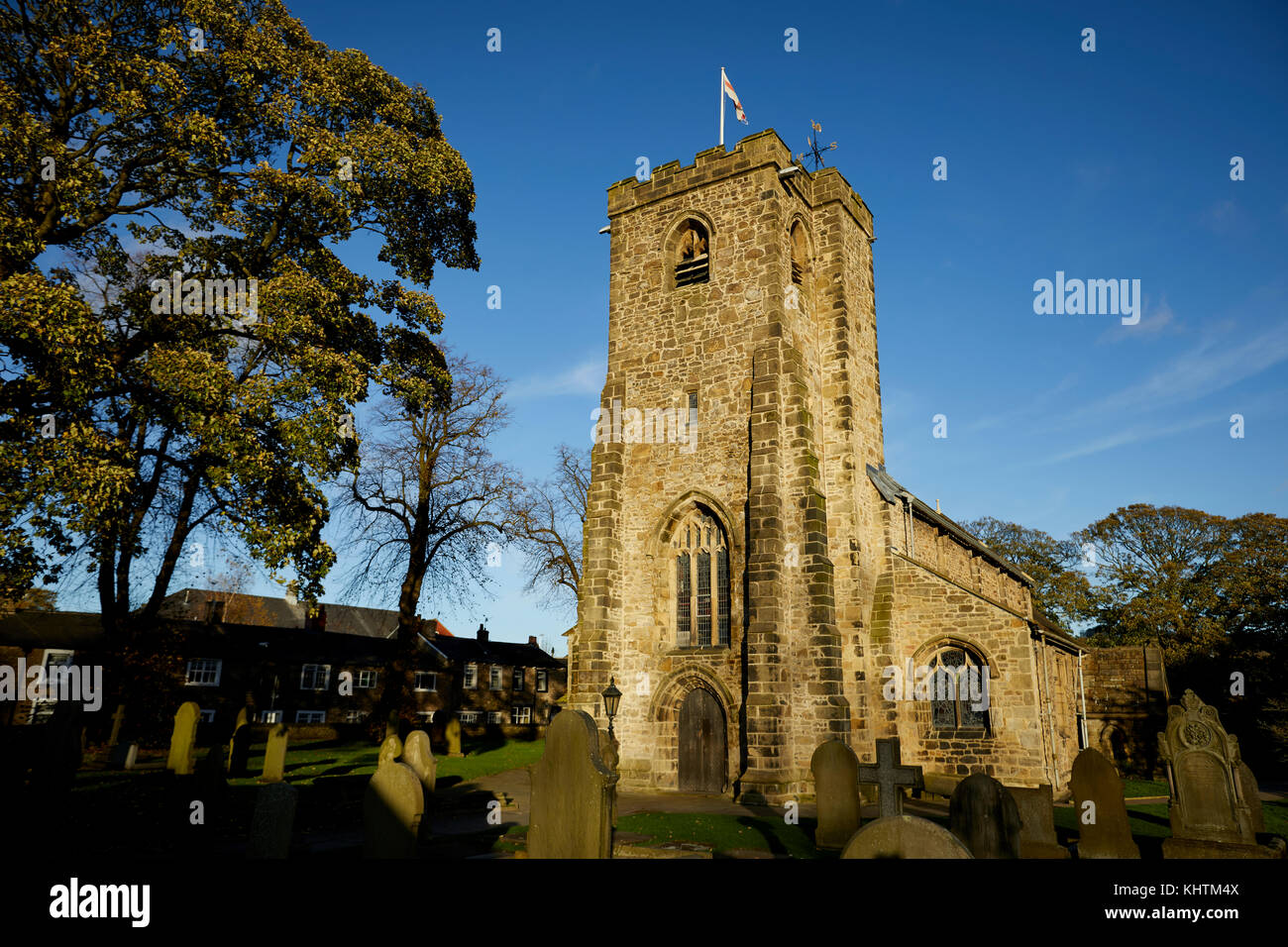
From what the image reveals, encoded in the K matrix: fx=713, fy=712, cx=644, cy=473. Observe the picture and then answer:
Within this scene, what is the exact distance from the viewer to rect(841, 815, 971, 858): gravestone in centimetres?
418

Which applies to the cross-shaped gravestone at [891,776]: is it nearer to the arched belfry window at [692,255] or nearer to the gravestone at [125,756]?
the arched belfry window at [692,255]

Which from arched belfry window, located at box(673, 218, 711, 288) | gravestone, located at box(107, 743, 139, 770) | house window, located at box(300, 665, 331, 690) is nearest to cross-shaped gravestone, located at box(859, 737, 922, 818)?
arched belfry window, located at box(673, 218, 711, 288)

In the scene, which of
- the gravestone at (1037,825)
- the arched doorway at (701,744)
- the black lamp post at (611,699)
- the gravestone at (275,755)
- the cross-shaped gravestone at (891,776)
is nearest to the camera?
the gravestone at (1037,825)

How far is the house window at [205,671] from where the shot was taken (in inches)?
1302

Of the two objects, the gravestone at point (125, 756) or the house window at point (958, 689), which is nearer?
the house window at point (958, 689)

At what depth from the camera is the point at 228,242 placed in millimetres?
17328

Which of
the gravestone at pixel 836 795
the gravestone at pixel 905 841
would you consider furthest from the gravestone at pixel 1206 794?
the gravestone at pixel 905 841

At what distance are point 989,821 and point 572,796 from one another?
527 cm

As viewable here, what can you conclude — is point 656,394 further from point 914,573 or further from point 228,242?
point 228,242

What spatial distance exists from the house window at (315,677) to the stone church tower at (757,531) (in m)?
22.6

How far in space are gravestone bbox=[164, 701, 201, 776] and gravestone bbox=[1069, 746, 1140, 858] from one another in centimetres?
1772

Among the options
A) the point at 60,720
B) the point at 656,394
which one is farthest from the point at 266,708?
the point at 656,394

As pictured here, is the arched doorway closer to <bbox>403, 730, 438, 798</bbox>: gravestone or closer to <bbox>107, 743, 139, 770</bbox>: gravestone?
<bbox>403, 730, 438, 798</bbox>: gravestone

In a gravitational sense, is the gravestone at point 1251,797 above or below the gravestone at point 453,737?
above
